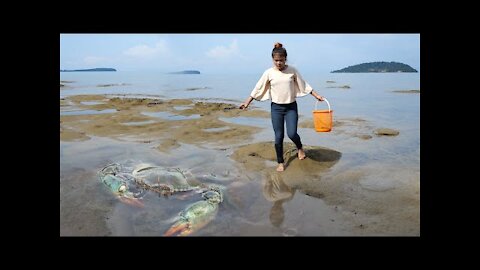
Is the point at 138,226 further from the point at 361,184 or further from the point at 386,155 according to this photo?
the point at 386,155

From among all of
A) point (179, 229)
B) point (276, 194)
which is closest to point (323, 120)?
point (276, 194)

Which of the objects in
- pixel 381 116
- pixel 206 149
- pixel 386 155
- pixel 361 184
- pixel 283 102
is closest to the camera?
pixel 361 184

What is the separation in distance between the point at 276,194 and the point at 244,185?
51 centimetres

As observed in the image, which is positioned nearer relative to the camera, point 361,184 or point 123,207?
point 123,207

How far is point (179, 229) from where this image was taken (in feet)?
12.7

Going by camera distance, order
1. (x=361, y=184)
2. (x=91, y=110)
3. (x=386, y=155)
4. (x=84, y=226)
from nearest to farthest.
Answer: (x=84, y=226), (x=361, y=184), (x=386, y=155), (x=91, y=110)

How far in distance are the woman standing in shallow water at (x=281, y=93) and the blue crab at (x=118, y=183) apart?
1.94m

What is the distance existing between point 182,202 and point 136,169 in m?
1.45

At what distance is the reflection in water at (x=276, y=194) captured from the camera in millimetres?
4121

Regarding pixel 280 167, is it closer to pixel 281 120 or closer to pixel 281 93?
pixel 281 120

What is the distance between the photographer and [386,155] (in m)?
6.37

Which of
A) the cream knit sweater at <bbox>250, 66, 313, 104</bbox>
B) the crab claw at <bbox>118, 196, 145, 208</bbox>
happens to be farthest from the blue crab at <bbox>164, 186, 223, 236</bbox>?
the cream knit sweater at <bbox>250, 66, 313, 104</bbox>

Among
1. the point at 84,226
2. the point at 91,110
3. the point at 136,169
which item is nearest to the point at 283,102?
the point at 136,169

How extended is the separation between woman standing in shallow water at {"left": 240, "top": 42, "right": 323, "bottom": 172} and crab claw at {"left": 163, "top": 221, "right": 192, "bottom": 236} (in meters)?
2.07
